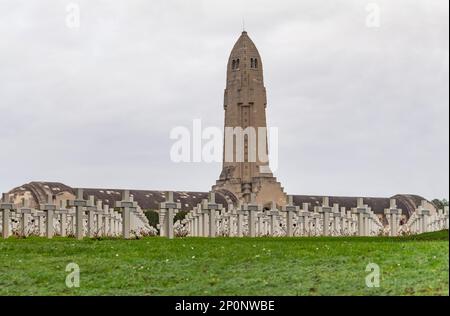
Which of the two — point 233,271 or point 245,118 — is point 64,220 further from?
point 245,118

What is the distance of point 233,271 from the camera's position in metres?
17.8

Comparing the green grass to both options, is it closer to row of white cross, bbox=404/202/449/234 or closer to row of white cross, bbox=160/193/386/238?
row of white cross, bbox=160/193/386/238

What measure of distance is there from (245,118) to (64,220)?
216ft

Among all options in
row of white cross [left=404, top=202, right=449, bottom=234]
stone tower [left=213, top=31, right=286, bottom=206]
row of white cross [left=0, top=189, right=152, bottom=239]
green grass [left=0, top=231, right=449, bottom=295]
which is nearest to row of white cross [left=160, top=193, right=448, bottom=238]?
row of white cross [left=404, top=202, right=449, bottom=234]

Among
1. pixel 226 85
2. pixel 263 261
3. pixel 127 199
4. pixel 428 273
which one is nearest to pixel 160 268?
pixel 263 261

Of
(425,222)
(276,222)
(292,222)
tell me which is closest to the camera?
(292,222)

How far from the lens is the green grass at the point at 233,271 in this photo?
15.4m

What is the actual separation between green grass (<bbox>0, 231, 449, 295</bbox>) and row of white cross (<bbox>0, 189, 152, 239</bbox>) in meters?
10.7

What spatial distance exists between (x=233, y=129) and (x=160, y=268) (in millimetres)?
88072

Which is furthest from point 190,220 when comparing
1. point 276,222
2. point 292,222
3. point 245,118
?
point 245,118

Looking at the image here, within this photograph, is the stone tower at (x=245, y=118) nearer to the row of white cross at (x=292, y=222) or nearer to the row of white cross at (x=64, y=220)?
the row of white cross at (x=292, y=222)

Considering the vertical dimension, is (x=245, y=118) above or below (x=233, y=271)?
above

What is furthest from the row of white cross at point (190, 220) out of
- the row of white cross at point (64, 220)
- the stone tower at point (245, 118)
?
the stone tower at point (245, 118)

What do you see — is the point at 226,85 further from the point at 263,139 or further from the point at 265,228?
the point at 265,228
